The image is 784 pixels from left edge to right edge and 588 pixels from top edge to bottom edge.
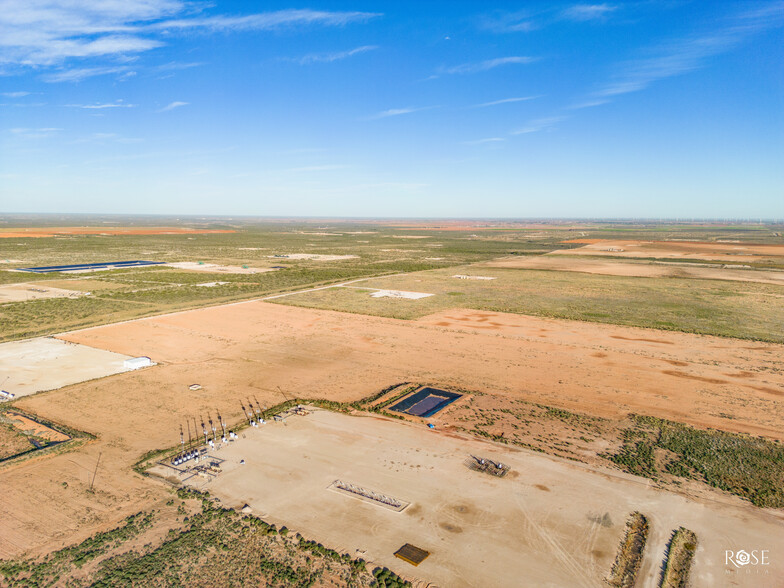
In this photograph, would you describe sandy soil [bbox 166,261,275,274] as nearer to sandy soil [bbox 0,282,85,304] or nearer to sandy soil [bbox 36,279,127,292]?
sandy soil [bbox 36,279,127,292]

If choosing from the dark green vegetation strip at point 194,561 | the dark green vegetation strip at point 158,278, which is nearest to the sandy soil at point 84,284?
the dark green vegetation strip at point 158,278

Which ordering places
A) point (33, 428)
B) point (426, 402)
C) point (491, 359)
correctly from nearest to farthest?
point (33, 428) < point (426, 402) < point (491, 359)

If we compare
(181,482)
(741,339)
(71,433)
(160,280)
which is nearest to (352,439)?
(181,482)

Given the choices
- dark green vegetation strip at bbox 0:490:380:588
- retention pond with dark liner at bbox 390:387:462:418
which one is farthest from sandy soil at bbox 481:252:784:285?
dark green vegetation strip at bbox 0:490:380:588

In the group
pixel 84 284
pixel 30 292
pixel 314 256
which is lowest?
pixel 30 292

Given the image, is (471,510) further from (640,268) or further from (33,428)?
(640,268)

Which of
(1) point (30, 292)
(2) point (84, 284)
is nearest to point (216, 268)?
(2) point (84, 284)
